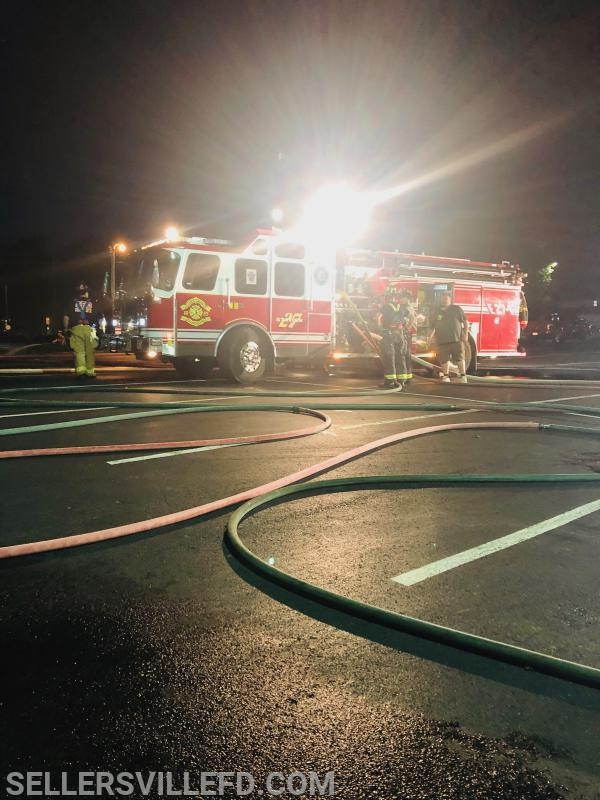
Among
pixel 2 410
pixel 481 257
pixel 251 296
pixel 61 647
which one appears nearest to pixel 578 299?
pixel 481 257

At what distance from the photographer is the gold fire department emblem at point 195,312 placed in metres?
12.9

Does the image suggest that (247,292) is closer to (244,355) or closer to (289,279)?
(289,279)

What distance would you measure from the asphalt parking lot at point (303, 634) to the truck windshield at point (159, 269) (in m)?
7.27

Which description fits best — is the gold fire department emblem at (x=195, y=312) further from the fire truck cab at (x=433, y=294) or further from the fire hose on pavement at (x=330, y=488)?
the fire truck cab at (x=433, y=294)

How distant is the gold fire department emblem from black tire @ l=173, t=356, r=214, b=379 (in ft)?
2.60

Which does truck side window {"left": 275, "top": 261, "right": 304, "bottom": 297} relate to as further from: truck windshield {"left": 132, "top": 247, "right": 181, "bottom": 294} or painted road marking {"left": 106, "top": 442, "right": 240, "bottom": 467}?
painted road marking {"left": 106, "top": 442, "right": 240, "bottom": 467}

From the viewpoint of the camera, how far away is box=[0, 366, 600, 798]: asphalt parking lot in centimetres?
216

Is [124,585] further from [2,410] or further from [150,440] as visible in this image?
[2,410]

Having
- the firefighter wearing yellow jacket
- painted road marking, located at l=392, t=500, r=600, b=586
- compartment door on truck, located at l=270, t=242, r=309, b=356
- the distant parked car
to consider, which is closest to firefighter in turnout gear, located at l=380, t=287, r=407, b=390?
compartment door on truck, located at l=270, t=242, r=309, b=356

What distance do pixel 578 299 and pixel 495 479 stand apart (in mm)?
74972

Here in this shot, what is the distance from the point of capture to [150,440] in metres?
7.32

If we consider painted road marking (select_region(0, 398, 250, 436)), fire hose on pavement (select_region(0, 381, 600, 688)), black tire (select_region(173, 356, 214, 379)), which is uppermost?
black tire (select_region(173, 356, 214, 379))

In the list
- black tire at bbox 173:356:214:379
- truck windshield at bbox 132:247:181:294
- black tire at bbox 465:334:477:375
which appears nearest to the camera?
truck windshield at bbox 132:247:181:294

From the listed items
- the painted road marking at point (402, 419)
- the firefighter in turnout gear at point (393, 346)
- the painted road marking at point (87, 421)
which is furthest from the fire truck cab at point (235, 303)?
the painted road marking at point (402, 419)
